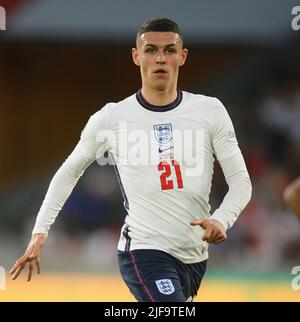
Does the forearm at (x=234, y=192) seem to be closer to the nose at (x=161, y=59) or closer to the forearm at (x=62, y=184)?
the nose at (x=161, y=59)

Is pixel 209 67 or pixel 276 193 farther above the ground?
pixel 209 67

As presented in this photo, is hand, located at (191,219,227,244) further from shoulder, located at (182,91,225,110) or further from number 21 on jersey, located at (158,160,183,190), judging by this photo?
shoulder, located at (182,91,225,110)

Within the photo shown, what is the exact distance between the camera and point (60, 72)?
1878cm

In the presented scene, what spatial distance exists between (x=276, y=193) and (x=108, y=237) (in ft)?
9.83

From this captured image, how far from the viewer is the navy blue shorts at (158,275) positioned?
5449mm

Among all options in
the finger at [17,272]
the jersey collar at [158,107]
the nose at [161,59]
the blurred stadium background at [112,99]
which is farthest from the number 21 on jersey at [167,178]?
the blurred stadium background at [112,99]

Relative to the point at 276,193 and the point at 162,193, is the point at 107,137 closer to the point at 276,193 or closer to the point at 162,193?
the point at 162,193

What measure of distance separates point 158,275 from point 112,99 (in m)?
13.1

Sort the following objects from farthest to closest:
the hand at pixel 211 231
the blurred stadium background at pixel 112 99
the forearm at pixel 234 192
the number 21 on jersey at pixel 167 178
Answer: the blurred stadium background at pixel 112 99
the number 21 on jersey at pixel 167 178
the forearm at pixel 234 192
the hand at pixel 211 231

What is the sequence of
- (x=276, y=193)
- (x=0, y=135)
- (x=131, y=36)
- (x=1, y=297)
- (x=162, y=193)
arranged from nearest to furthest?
(x=162, y=193)
(x=1, y=297)
(x=276, y=193)
(x=131, y=36)
(x=0, y=135)

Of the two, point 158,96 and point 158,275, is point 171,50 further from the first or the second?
point 158,275

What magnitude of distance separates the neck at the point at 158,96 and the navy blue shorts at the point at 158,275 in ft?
3.17

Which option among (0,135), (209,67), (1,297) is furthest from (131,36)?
(1,297)

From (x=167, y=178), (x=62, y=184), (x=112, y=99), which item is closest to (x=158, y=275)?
(x=167, y=178)
